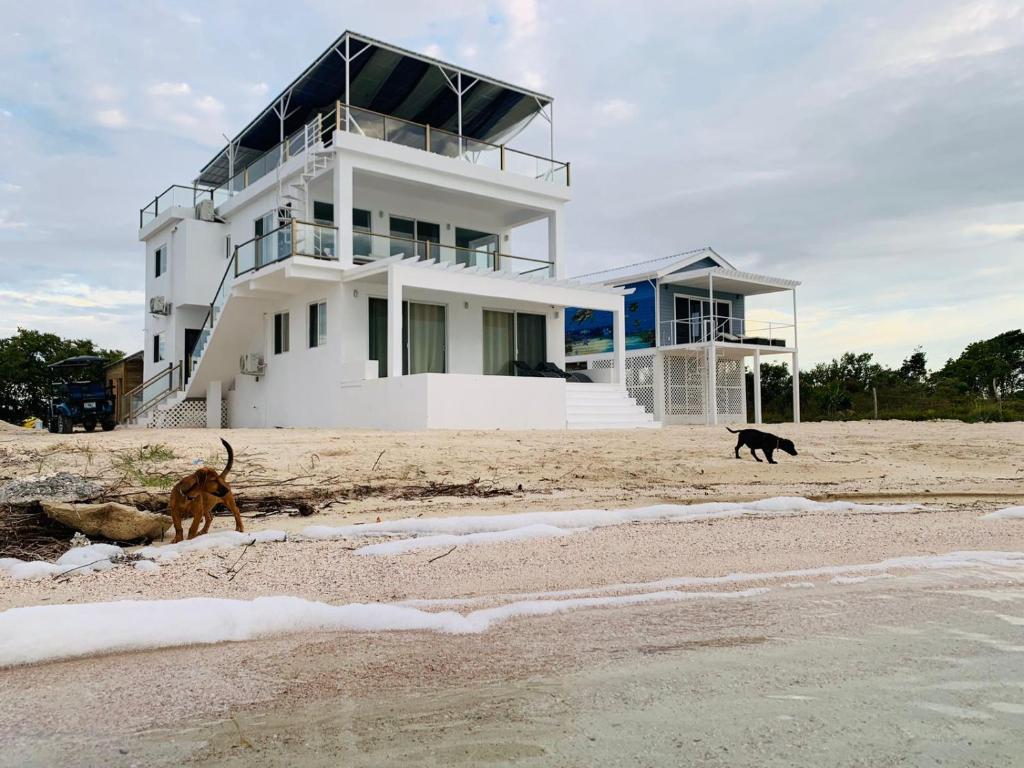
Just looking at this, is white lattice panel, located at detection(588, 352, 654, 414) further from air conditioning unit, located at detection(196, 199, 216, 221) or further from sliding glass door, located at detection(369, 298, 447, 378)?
air conditioning unit, located at detection(196, 199, 216, 221)

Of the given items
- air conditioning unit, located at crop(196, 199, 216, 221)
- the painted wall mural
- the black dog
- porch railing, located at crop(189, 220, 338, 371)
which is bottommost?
the black dog

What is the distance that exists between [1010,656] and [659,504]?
11.8 ft

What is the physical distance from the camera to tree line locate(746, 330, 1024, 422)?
1058 inches

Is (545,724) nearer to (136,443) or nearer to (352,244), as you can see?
(136,443)

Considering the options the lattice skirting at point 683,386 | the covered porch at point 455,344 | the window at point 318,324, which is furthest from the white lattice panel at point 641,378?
the window at point 318,324

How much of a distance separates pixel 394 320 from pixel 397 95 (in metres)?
8.40

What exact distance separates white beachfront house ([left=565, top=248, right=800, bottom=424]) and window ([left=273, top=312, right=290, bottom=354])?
945 centimetres

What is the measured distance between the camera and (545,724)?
2.40 metres

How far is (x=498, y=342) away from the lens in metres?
19.0

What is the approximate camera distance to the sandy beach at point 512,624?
2.34m

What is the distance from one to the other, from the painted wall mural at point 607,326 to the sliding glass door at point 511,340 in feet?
18.5

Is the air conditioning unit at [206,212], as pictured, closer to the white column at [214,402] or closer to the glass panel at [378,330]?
the white column at [214,402]

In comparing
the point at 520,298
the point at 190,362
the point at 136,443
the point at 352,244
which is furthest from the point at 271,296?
the point at 136,443

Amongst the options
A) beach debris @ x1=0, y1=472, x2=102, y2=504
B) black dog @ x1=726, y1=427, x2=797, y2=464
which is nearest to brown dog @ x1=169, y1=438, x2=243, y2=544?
beach debris @ x1=0, y1=472, x2=102, y2=504
